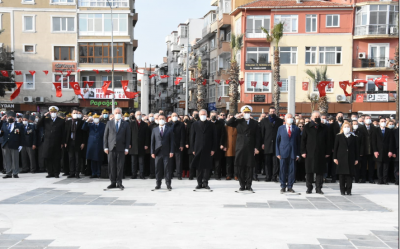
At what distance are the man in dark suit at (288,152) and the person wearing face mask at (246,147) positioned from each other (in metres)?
0.65

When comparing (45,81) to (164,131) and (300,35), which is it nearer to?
(300,35)

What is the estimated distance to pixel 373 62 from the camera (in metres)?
50.2

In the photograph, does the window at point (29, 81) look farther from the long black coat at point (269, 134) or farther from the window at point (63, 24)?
the long black coat at point (269, 134)

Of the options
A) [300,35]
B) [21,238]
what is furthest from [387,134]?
[300,35]

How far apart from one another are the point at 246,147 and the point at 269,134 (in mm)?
2908

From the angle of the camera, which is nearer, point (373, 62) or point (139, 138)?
point (139, 138)

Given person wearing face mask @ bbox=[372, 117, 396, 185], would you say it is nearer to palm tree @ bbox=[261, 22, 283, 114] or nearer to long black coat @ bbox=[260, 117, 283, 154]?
long black coat @ bbox=[260, 117, 283, 154]

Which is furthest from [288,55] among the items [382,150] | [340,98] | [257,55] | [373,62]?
[382,150]

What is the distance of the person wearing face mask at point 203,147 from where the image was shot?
14.2m

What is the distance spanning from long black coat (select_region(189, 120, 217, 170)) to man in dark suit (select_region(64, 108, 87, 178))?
4.58 m

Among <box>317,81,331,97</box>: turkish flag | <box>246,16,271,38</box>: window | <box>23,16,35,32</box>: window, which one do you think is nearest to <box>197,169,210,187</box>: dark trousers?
<box>317,81,331,97</box>: turkish flag

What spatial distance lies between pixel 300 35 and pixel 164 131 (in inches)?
1520

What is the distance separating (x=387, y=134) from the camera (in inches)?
671

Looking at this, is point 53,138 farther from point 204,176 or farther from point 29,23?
point 29,23
